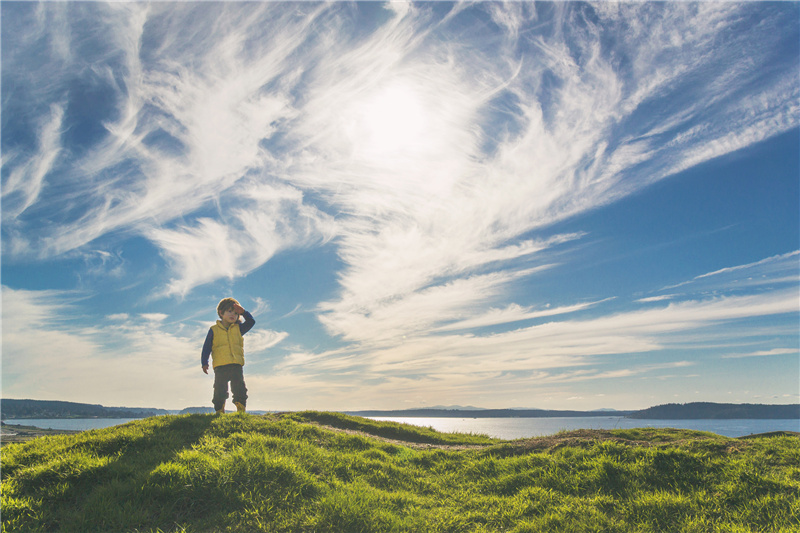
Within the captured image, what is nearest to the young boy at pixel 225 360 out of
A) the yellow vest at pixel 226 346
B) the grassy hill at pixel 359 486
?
the yellow vest at pixel 226 346

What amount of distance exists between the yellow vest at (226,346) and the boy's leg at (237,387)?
0.28 m

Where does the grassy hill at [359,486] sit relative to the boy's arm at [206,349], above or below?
below

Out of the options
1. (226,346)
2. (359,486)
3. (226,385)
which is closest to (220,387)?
(226,385)

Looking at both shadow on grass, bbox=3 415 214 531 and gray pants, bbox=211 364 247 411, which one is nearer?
shadow on grass, bbox=3 415 214 531

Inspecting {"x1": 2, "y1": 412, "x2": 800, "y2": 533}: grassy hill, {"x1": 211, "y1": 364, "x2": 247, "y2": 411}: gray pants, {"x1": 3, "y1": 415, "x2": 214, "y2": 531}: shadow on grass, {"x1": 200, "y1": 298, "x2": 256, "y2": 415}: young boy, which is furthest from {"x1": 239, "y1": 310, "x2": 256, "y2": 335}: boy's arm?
{"x1": 3, "y1": 415, "x2": 214, "y2": 531}: shadow on grass

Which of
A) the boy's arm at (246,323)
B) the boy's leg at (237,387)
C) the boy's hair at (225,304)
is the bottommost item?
the boy's leg at (237,387)

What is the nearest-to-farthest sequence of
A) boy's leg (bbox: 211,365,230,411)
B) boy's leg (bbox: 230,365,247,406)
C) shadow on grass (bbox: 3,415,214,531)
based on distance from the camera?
shadow on grass (bbox: 3,415,214,531) < boy's leg (bbox: 211,365,230,411) < boy's leg (bbox: 230,365,247,406)

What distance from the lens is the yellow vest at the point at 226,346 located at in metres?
12.2

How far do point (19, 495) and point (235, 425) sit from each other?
443 centimetres

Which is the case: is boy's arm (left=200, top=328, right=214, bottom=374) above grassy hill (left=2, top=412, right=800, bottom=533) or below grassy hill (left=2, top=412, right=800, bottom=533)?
above

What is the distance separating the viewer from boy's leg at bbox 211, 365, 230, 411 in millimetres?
12133

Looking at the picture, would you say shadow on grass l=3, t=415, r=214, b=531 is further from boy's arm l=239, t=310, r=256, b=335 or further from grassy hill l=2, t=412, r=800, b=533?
boy's arm l=239, t=310, r=256, b=335

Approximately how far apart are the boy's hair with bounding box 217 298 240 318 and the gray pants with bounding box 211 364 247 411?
185 centimetres

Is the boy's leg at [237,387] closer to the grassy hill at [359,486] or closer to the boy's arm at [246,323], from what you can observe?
the boy's arm at [246,323]
